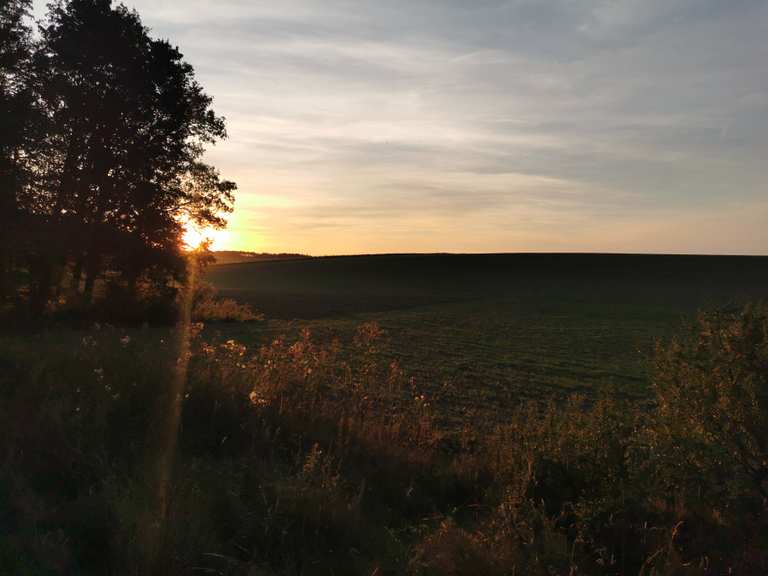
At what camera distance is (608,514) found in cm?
559

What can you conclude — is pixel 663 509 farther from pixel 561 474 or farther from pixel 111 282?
pixel 111 282

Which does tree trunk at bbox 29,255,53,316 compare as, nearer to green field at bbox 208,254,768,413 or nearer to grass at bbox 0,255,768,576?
green field at bbox 208,254,768,413

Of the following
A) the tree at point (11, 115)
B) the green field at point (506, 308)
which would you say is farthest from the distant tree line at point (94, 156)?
the green field at point (506, 308)

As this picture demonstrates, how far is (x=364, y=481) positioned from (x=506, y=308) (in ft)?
129

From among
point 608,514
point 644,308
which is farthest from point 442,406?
point 644,308

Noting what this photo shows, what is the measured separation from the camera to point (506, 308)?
1716 inches

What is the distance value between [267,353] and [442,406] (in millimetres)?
4226

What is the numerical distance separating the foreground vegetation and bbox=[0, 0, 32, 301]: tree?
1232 cm

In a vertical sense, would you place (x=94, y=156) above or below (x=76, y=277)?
above

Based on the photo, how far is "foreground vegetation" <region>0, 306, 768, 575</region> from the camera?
4441 millimetres

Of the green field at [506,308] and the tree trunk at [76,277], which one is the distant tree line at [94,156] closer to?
the tree trunk at [76,277]

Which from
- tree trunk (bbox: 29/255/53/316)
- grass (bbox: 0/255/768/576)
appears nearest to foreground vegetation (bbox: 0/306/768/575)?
grass (bbox: 0/255/768/576)

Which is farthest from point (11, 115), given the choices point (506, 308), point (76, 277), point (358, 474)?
point (506, 308)

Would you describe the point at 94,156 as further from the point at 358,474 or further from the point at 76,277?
the point at 358,474
